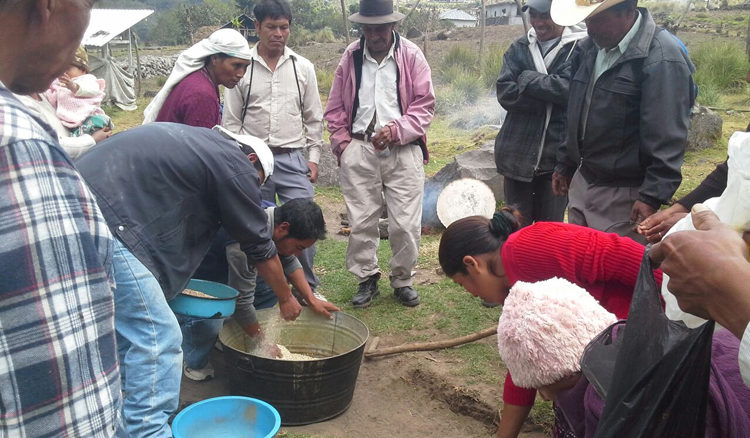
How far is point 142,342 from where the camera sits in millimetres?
2732

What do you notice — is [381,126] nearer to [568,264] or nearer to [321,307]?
[321,307]

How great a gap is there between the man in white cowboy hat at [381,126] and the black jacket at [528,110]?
571 millimetres

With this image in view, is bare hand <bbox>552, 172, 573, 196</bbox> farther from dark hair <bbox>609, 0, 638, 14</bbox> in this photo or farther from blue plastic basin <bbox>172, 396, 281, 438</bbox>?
blue plastic basin <bbox>172, 396, 281, 438</bbox>

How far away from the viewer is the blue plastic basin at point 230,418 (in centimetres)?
303

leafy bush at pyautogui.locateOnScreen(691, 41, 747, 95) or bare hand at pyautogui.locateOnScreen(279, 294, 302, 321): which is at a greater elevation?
bare hand at pyautogui.locateOnScreen(279, 294, 302, 321)

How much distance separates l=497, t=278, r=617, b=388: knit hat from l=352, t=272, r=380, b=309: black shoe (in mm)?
2899

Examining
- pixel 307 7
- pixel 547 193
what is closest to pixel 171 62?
pixel 307 7

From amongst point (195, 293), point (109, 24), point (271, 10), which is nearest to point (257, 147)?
point (195, 293)

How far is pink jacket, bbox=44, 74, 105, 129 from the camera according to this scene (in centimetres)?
433

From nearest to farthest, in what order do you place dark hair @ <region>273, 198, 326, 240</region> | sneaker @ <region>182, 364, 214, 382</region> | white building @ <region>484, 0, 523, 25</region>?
dark hair @ <region>273, 198, 326, 240</region>, sneaker @ <region>182, 364, 214, 382</region>, white building @ <region>484, 0, 523, 25</region>

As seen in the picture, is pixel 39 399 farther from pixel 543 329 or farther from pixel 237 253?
pixel 237 253

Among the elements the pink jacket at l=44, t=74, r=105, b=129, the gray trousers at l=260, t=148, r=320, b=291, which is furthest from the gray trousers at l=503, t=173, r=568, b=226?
the pink jacket at l=44, t=74, r=105, b=129

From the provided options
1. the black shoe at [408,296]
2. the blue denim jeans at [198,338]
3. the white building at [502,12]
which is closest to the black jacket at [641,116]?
the black shoe at [408,296]

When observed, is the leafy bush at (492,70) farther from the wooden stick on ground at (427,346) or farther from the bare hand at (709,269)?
the bare hand at (709,269)
